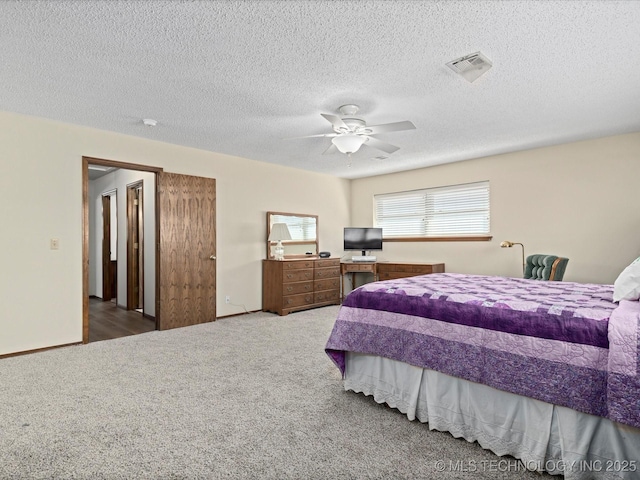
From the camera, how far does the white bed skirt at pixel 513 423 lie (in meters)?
1.59

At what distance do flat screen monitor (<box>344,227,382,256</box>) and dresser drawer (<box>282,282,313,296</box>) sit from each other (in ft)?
3.88

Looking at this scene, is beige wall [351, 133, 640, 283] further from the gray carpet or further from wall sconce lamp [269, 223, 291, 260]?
the gray carpet

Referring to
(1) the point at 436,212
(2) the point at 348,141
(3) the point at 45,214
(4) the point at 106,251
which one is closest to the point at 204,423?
(2) the point at 348,141

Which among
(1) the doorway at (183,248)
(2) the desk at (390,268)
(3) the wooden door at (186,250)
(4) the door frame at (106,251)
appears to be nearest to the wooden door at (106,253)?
(4) the door frame at (106,251)

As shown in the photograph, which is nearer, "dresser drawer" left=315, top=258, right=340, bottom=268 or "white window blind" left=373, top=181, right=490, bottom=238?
"white window blind" left=373, top=181, right=490, bottom=238

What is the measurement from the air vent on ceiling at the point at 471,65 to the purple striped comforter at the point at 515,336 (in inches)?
61.6

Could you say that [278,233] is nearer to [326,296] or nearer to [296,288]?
[296,288]

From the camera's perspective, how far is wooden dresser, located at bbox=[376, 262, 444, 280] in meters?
5.62

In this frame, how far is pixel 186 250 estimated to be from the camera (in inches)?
188

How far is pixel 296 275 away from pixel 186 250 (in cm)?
167

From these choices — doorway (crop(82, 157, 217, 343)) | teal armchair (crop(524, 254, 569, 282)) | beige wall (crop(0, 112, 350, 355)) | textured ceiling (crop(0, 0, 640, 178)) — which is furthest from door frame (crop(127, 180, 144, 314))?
teal armchair (crop(524, 254, 569, 282))

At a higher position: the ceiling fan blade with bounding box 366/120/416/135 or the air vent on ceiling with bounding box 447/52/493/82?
the air vent on ceiling with bounding box 447/52/493/82

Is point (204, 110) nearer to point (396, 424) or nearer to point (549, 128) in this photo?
point (396, 424)

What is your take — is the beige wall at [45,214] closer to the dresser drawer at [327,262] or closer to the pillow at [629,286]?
the dresser drawer at [327,262]
